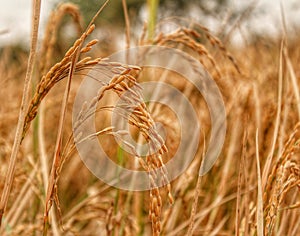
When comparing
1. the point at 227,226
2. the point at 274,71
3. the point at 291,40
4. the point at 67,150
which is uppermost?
the point at 291,40

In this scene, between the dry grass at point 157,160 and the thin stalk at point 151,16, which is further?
the thin stalk at point 151,16

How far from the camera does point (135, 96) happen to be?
0.54 meters

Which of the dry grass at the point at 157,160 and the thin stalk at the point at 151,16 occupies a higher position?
the thin stalk at the point at 151,16

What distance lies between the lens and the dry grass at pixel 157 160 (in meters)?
0.54

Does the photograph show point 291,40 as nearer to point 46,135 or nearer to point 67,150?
point 46,135

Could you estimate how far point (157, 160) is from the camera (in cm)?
52

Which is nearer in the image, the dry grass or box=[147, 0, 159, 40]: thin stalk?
the dry grass

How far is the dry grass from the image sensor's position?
54 centimetres

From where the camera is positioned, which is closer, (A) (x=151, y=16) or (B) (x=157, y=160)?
(B) (x=157, y=160)

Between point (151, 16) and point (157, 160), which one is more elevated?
point (151, 16)

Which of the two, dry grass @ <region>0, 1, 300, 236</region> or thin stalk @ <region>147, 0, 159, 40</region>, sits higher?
thin stalk @ <region>147, 0, 159, 40</region>

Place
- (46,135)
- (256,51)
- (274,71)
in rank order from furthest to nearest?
(256,51)
(46,135)
(274,71)

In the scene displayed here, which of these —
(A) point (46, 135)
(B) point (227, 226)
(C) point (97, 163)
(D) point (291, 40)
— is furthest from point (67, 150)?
(D) point (291, 40)

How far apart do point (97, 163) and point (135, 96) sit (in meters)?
1.45
